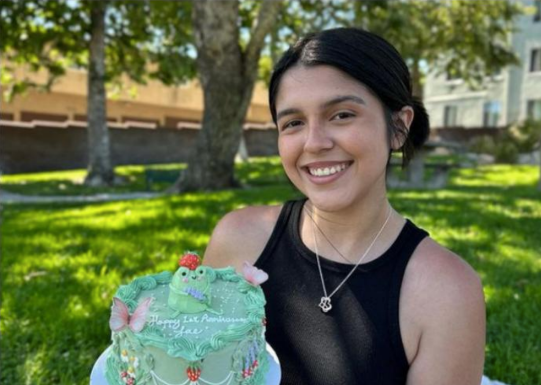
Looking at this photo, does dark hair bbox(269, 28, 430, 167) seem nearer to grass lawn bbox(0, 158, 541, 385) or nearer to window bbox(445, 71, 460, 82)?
grass lawn bbox(0, 158, 541, 385)

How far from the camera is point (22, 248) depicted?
561cm

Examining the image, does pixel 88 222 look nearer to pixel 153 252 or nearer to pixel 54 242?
pixel 54 242

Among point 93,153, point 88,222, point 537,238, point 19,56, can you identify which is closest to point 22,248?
point 88,222

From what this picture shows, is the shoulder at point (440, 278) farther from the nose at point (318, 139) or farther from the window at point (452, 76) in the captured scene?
the window at point (452, 76)

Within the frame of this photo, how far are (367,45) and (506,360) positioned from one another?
240 cm

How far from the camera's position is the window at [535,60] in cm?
3050

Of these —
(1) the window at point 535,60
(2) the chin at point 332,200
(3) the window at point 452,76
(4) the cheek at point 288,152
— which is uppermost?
(1) the window at point 535,60

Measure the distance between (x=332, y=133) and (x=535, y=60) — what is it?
33153 mm

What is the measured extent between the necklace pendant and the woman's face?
0.31 metres

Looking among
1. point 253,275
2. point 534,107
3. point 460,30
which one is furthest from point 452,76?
point 253,275

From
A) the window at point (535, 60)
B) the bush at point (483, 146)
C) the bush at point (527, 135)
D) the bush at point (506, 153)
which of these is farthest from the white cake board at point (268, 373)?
the window at point (535, 60)

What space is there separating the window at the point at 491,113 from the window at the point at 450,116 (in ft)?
8.62

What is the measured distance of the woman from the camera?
67.4 inches

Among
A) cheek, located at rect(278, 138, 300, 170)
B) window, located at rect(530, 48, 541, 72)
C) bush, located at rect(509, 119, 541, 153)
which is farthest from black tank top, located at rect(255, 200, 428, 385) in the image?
window, located at rect(530, 48, 541, 72)
